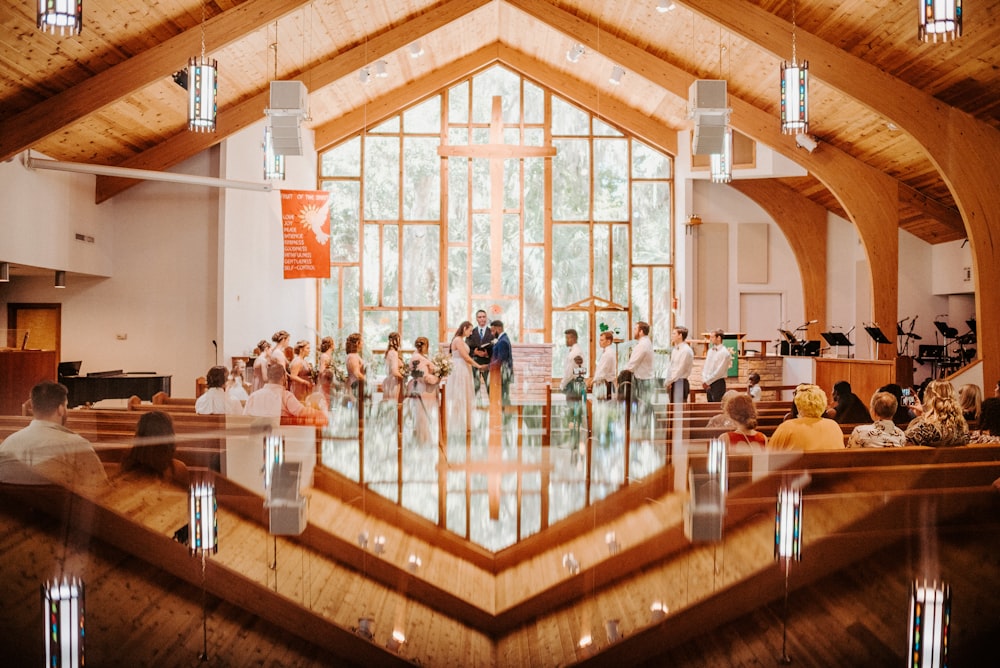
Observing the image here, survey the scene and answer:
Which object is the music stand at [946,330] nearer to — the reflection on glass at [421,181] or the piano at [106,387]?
the reflection on glass at [421,181]

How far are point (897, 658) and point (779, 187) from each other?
48.0ft

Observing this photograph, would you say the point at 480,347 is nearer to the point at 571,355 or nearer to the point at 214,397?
the point at 571,355

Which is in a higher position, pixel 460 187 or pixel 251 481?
pixel 460 187

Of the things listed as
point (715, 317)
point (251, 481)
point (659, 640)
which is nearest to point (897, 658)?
point (659, 640)

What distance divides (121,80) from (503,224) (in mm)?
7661

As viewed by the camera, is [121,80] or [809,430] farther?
[121,80]

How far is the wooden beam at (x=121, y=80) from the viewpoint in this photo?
8.96 meters

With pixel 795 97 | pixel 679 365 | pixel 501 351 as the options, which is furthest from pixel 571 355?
pixel 795 97

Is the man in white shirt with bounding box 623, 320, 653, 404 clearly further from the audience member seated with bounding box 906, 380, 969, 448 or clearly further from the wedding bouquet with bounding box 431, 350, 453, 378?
the audience member seated with bounding box 906, 380, 969, 448

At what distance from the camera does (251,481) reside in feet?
11.1

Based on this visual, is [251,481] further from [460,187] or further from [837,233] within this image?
[837,233]

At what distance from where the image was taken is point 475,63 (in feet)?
48.9

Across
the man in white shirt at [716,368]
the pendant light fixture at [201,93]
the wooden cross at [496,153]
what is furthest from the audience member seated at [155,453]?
the wooden cross at [496,153]

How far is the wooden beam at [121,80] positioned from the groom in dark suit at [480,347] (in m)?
4.57
